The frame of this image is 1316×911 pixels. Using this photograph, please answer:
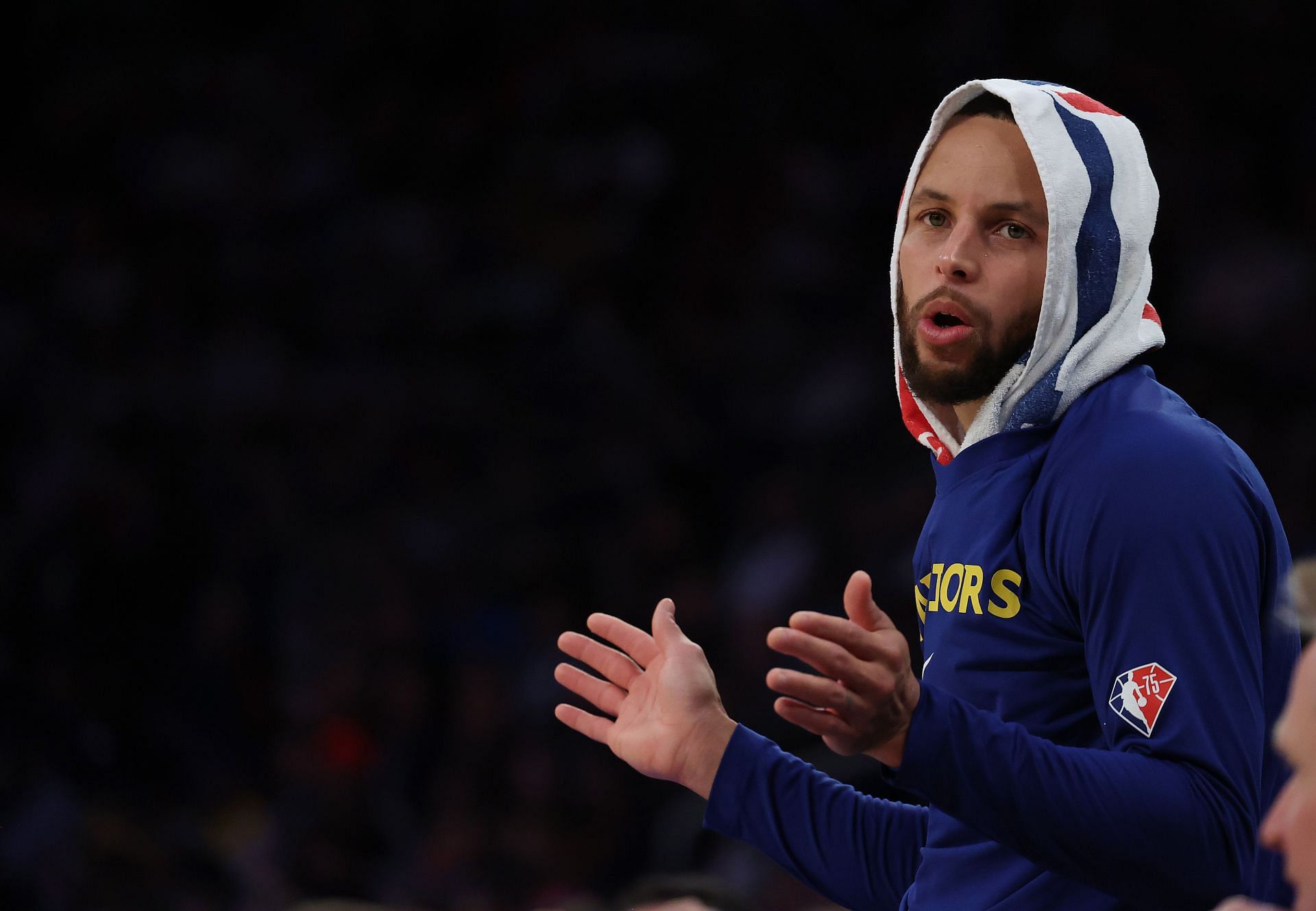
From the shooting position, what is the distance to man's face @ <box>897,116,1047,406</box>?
2.01 meters

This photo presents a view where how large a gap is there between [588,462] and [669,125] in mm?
1679

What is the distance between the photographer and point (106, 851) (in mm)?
4762

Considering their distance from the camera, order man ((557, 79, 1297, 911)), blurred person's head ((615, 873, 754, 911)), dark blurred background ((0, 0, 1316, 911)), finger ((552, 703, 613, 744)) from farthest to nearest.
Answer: dark blurred background ((0, 0, 1316, 911)) < blurred person's head ((615, 873, 754, 911)) < finger ((552, 703, 613, 744)) < man ((557, 79, 1297, 911))

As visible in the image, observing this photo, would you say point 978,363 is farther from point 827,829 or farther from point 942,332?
point 827,829

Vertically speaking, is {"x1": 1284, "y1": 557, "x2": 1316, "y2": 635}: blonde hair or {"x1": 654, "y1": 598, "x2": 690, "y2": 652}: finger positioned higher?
{"x1": 1284, "y1": 557, "x2": 1316, "y2": 635}: blonde hair

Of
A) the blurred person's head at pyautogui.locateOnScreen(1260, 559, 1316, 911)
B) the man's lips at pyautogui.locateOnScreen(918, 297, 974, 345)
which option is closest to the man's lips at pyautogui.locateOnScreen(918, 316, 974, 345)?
the man's lips at pyautogui.locateOnScreen(918, 297, 974, 345)

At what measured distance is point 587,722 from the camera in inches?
77.9

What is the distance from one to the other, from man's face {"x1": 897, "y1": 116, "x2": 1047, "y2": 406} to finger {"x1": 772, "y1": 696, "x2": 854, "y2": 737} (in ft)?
2.03

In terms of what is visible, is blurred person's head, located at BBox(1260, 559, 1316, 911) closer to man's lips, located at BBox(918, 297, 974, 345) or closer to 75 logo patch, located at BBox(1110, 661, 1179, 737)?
75 logo patch, located at BBox(1110, 661, 1179, 737)

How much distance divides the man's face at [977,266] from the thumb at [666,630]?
0.47 m

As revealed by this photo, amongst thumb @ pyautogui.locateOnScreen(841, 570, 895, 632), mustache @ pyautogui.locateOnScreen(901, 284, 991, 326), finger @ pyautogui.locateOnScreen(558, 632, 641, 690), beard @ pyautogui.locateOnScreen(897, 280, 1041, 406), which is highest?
mustache @ pyautogui.locateOnScreen(901, 284, 991, 326)

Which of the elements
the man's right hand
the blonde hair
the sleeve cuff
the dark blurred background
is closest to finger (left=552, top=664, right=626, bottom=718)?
the man's right hand

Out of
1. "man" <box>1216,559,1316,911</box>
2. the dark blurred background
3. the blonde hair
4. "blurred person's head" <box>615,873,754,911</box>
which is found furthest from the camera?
the dark blurred background

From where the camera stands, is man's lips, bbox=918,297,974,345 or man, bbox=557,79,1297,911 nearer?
man, bbox=557,79,1297,911
